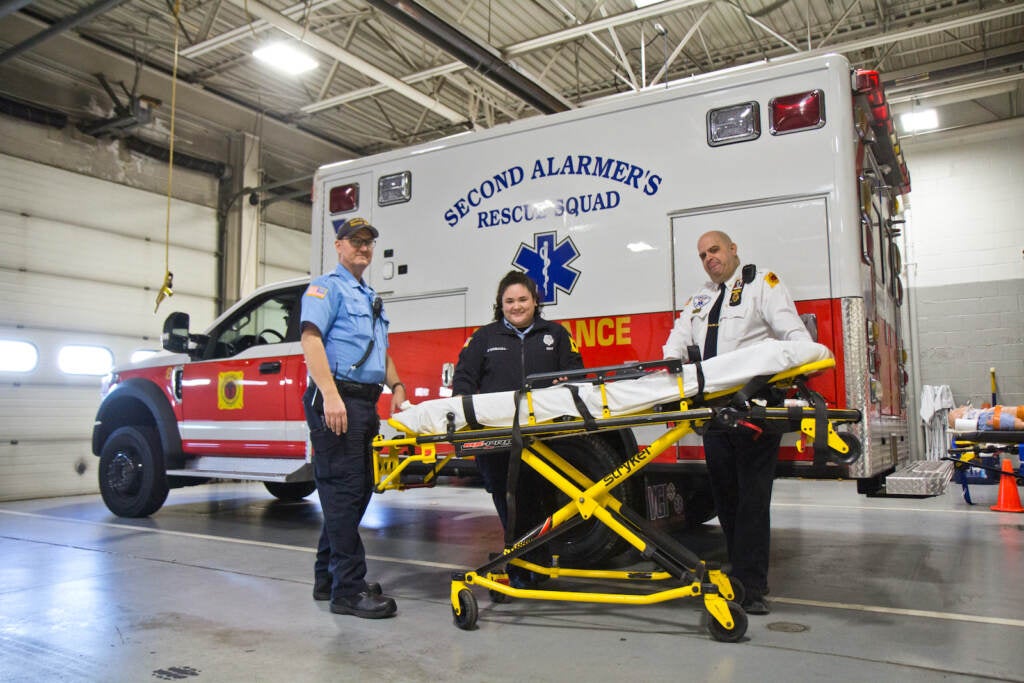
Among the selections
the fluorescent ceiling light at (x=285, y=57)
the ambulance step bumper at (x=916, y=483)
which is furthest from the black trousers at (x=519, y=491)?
the fluorescent ceiling light at (x=285, y=57)

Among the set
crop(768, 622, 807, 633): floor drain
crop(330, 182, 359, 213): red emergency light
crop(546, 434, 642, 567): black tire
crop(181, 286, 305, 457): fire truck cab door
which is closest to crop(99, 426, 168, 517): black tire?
crop(181, 286, 305, 457): fire truck cab door

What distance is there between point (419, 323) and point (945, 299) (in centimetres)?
960

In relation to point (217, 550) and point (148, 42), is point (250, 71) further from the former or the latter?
point (217, 550)

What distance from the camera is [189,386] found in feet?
22.1

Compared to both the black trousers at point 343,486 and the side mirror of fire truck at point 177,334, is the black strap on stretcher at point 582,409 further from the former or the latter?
the side mirror of fire truck at point 177,334

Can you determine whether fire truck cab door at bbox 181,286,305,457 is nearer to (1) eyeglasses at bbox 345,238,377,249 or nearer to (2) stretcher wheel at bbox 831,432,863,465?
(1) eyeglasses at bbox 345,238,377,249

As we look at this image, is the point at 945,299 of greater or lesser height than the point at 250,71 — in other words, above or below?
below

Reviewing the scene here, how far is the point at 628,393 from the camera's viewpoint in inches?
123

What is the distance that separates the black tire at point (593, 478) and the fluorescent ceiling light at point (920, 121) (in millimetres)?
9333

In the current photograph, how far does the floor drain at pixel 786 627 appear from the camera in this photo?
3.17 meters

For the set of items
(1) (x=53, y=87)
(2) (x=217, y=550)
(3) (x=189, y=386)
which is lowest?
(2) (x=217, y=550)

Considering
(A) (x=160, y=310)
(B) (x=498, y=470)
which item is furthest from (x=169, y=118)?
(B) (x=498, y=470)

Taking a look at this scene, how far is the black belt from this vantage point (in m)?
3.63

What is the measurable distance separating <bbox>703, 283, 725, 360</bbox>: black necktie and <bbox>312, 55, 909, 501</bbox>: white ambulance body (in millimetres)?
462
